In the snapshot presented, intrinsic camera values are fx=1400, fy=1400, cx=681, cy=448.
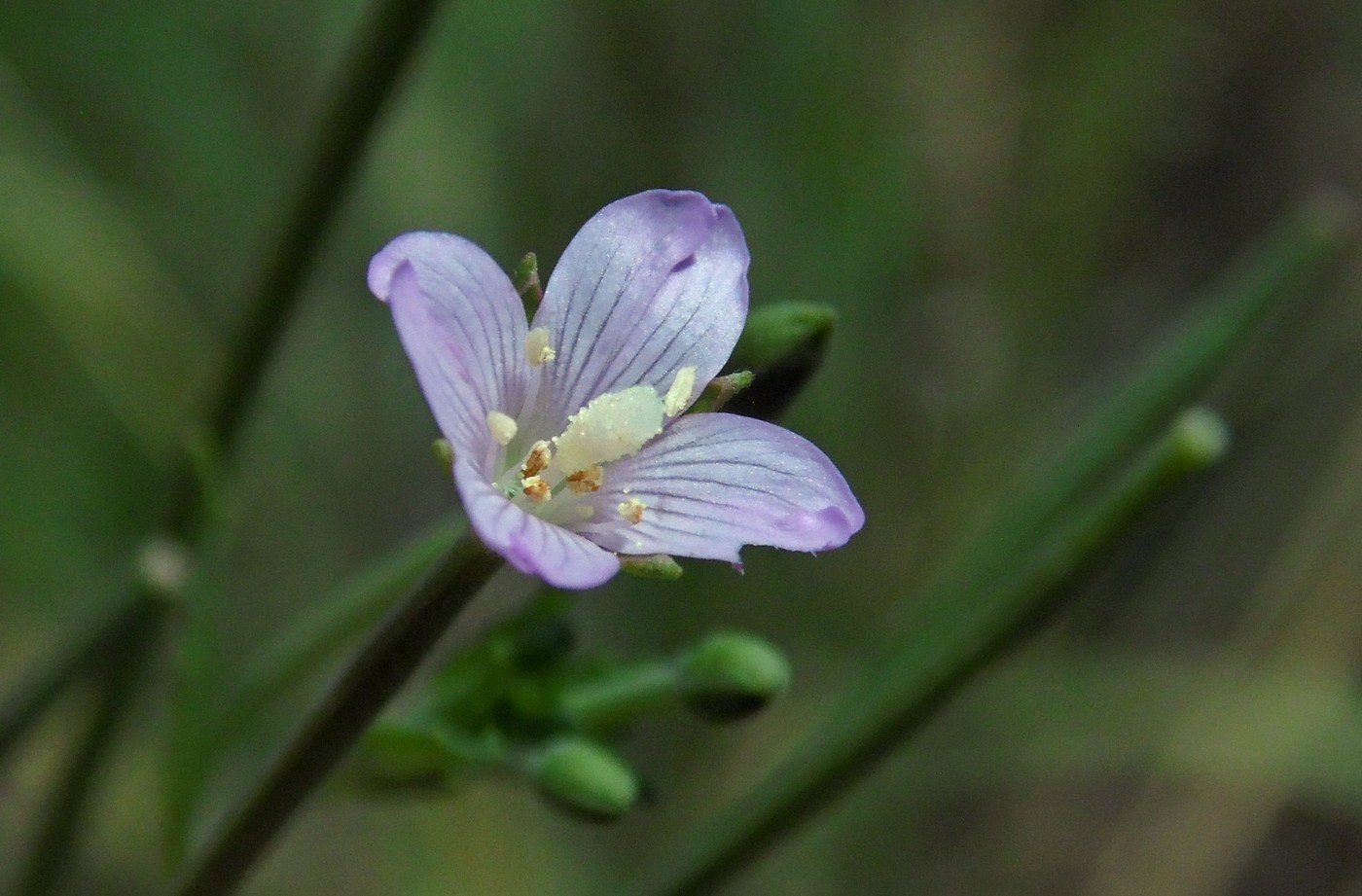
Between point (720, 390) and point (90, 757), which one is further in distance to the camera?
point (90, 757)

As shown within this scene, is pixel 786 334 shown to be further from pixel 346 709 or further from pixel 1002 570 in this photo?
pixel 1002 570

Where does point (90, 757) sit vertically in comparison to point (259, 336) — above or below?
below

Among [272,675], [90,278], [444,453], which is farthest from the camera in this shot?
[90,278]

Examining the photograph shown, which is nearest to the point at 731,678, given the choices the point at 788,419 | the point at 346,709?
the point at 346,709

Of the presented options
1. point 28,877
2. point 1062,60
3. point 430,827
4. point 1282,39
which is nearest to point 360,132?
point 28,877

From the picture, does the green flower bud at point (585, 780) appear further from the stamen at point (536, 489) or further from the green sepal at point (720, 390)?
the green sepal at point (720, 390)

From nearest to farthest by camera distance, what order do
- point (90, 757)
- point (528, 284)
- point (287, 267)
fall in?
point (528, 284), point (287, 267), point (90, 757)

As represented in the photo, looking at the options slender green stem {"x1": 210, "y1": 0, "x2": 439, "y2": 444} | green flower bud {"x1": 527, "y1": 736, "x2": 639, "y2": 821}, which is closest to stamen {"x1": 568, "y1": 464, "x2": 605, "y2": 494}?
green flower bud {"x1": 527, "y1": 736, "x2": 639, "y2": 821}

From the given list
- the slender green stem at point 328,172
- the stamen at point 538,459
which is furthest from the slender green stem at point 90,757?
the stamen at point 538,459
